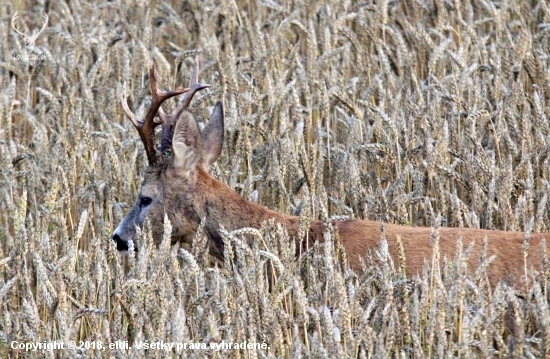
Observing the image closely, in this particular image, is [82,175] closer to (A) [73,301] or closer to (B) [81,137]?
(B) [81,137]

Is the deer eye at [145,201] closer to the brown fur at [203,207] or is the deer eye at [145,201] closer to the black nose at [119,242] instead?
the brown fur at [203,207]

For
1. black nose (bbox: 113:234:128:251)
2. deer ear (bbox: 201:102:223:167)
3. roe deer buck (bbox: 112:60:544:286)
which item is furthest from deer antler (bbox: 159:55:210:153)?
black nose (bbox: 113:234:128:251)

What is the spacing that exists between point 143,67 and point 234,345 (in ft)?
14.5

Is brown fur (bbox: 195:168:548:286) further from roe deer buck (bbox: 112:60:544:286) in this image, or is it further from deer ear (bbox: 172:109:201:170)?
deer ear (bbox: 172:109:201:170)

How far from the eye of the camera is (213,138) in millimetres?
6492

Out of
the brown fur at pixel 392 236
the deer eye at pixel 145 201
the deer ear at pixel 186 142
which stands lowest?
the brown fur at pixel 392 236

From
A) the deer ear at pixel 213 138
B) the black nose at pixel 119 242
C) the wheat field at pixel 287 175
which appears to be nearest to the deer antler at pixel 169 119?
the deer ear at pixel 213 138

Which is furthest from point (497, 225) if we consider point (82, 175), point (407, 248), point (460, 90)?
point (82, 175)

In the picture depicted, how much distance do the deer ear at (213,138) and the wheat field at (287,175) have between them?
0.59 feet

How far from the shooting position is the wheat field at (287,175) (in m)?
4.22

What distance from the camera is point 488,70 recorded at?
7934mm

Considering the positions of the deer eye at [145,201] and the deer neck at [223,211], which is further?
the deer eye at [145,201]

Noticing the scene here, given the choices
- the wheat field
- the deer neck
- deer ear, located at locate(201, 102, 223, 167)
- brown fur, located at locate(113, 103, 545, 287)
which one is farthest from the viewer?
deer ear, located at locate(201, 102, 223, 167)

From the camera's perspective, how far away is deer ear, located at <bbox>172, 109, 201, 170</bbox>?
623 cm
